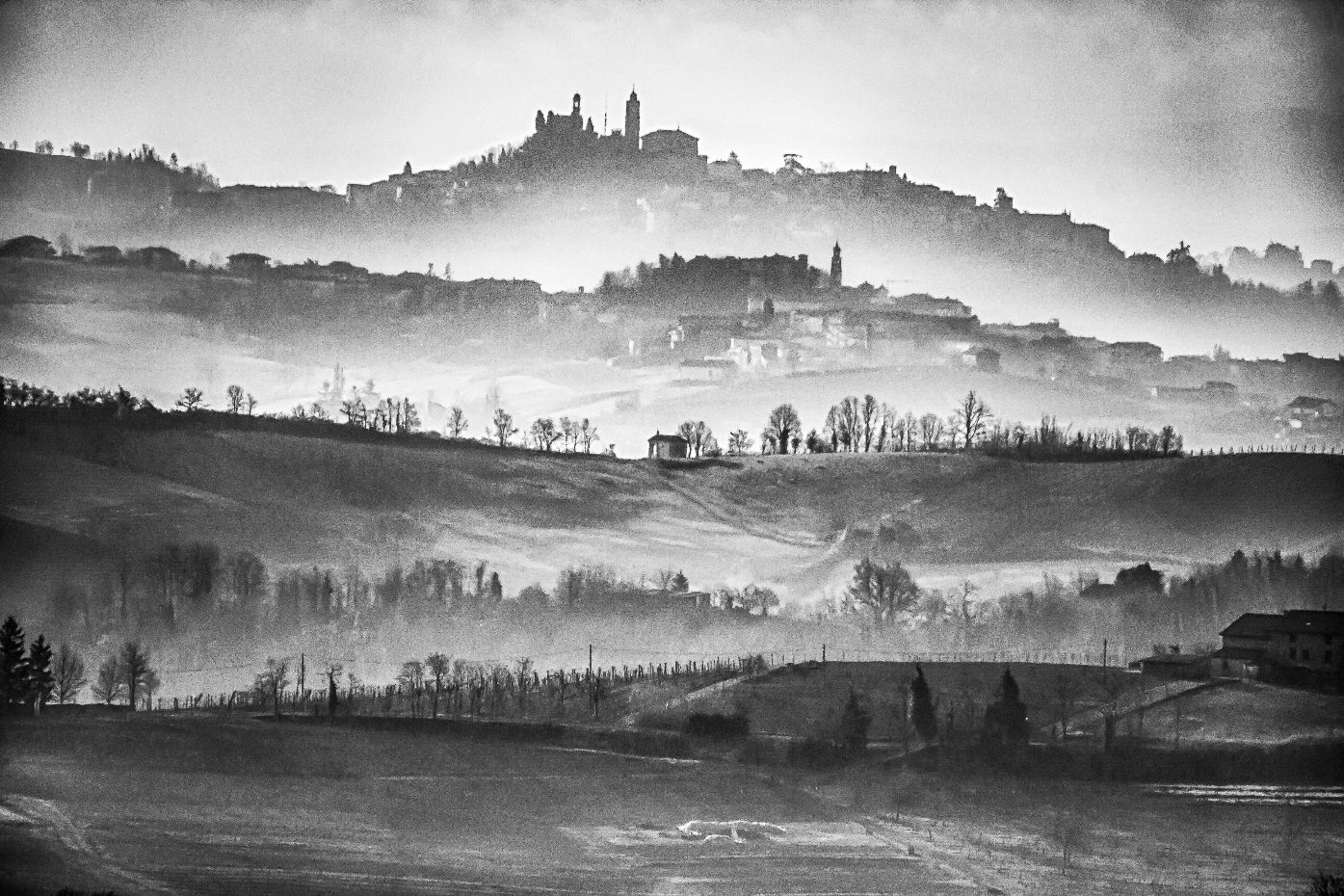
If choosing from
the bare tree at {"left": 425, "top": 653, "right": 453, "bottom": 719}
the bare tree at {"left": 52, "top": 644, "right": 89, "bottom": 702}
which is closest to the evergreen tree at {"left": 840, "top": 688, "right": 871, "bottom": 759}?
the bare tree at {"left": 425, "top": 653, "right": 453, "bottom": 719}

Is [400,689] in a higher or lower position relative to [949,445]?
lower

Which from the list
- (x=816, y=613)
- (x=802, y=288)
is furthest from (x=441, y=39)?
(x=816, y=613)

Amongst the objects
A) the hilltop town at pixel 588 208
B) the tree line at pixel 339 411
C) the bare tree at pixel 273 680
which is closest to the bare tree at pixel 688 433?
the tree line at pixel 339 411

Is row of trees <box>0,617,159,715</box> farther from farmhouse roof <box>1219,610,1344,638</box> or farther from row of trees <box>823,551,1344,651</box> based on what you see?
farmhouse roof <box>1219,610,1344,638</box>

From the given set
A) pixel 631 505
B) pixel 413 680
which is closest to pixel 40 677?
pixel 413 680

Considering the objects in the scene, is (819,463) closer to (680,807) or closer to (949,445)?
(949,445)

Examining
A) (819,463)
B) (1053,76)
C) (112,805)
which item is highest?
(1053,76)

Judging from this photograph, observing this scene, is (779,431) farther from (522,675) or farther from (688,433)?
(522,675)

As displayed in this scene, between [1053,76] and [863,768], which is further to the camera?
[1053,76]

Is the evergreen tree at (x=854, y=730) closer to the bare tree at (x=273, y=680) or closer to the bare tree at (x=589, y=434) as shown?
the bare tree at (x=589, y=434)
